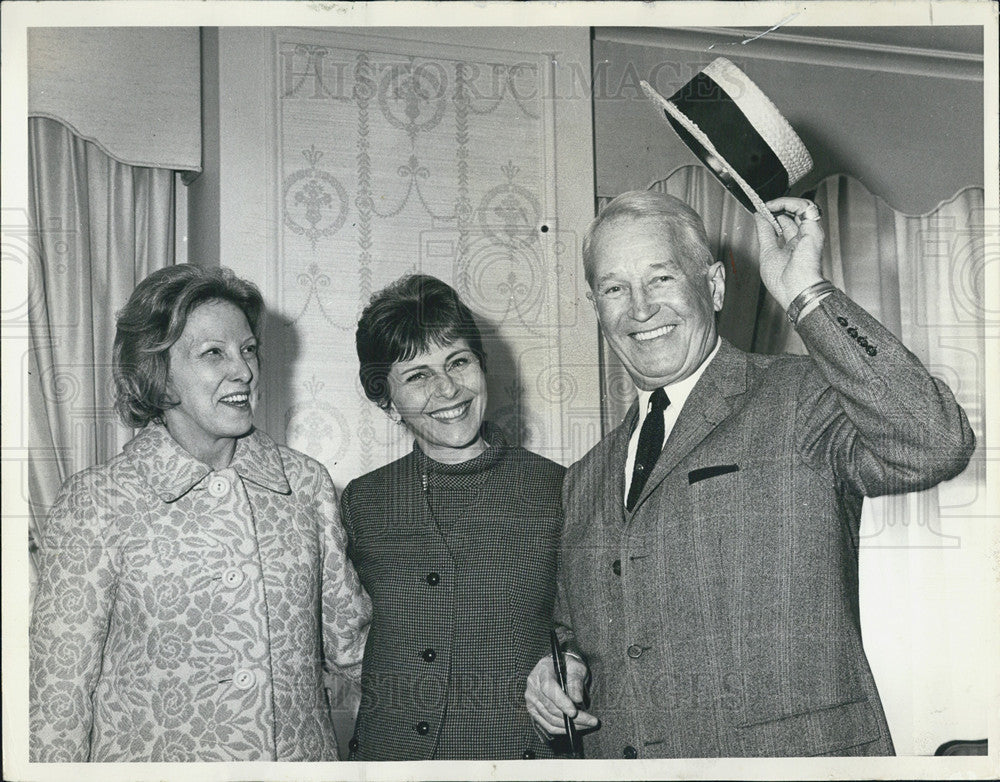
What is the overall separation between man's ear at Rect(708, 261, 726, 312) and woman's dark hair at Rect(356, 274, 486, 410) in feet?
1.50

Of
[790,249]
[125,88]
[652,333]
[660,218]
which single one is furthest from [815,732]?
[125,88]

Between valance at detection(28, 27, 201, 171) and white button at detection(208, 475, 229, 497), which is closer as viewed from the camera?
white button at detection(208, 475, 229, 497)

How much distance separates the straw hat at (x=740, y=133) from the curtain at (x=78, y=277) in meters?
1.06

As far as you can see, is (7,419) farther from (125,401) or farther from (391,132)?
(391,132)

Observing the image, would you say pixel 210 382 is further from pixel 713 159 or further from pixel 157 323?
pixel 713 159

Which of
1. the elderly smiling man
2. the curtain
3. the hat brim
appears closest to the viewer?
the elderly smiling man

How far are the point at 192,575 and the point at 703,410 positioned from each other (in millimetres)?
1010

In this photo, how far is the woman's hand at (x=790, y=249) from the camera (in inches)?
75.2

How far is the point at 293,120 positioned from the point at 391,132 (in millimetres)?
199

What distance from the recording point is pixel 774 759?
1925mm

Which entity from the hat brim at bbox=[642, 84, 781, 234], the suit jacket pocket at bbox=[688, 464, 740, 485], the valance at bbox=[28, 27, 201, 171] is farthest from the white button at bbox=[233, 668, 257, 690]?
the hat brim at bbox=[642, 84, 781, 234]

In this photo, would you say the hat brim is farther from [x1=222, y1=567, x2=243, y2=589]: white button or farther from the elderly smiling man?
[x1=222, y1=567, x2=243, y2=589]: white button

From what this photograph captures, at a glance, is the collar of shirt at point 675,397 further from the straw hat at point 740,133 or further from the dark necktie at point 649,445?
the straw hat at point 740,133

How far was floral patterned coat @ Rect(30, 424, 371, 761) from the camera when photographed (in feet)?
6.59
